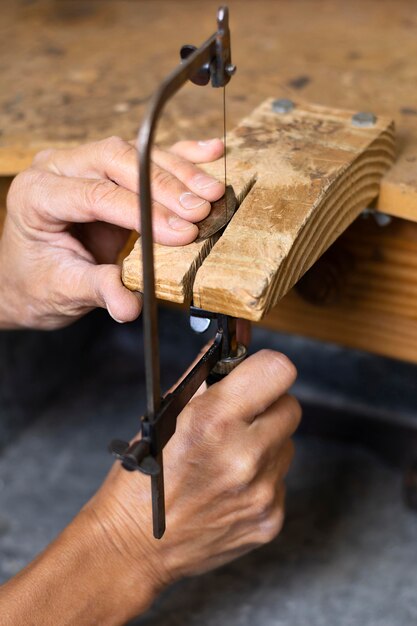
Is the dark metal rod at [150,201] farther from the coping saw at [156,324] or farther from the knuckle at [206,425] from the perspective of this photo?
the knuckle at [206,425]

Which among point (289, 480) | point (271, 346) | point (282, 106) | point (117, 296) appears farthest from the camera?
point (271, 346)

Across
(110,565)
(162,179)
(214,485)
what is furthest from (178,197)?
(110,565)

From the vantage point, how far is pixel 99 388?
1.79 m

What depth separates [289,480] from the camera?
1.52 m

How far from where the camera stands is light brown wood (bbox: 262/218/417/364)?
1.01 meters

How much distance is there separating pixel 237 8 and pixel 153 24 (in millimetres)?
168

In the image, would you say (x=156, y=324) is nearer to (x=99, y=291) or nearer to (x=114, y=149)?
(x=99, y=291)

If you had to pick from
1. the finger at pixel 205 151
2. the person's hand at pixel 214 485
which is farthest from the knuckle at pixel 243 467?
the finger at pixel 205 151

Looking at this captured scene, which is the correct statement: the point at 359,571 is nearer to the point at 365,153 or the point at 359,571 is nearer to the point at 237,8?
the point at 365,153

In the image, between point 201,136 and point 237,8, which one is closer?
point 201,136

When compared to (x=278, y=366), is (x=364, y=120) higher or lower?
higher

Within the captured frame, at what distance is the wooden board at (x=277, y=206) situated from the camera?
0.69m

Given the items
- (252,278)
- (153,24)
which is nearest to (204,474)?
(252,278)

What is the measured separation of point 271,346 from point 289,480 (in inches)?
12.1
